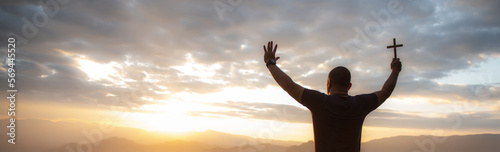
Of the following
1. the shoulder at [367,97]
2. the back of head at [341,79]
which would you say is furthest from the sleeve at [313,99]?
the shoulder at [367,97]

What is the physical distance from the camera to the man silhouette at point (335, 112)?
140 inches

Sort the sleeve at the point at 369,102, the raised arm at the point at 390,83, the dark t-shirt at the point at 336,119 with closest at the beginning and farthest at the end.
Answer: the dark t-shirt at the point at 336,119 → the sleeve at the point at 369,102 → the raised arm at the point at 390,83

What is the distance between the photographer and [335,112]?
3.52 metres

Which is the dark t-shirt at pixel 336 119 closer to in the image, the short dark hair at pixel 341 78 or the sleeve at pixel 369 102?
the sleeve at pixel 369 102

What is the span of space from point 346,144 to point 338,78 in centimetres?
95

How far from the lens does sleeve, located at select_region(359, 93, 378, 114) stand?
3.74 m

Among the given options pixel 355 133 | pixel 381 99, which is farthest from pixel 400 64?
pixel 355 133

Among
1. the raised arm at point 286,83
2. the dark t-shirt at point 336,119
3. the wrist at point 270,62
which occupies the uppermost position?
the wrist at point 270,62

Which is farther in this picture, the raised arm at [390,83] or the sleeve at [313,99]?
the raised arm at [390,83]

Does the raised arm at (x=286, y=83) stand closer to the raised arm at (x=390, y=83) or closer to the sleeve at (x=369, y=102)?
the sleeve at (x=369, y=102)

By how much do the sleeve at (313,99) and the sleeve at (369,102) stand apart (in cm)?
64

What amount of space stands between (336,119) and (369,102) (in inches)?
26.5

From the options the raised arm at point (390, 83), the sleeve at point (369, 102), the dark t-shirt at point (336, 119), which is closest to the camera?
the dark t-shirt at point (336, 119)

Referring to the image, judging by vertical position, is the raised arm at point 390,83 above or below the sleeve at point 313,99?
above
